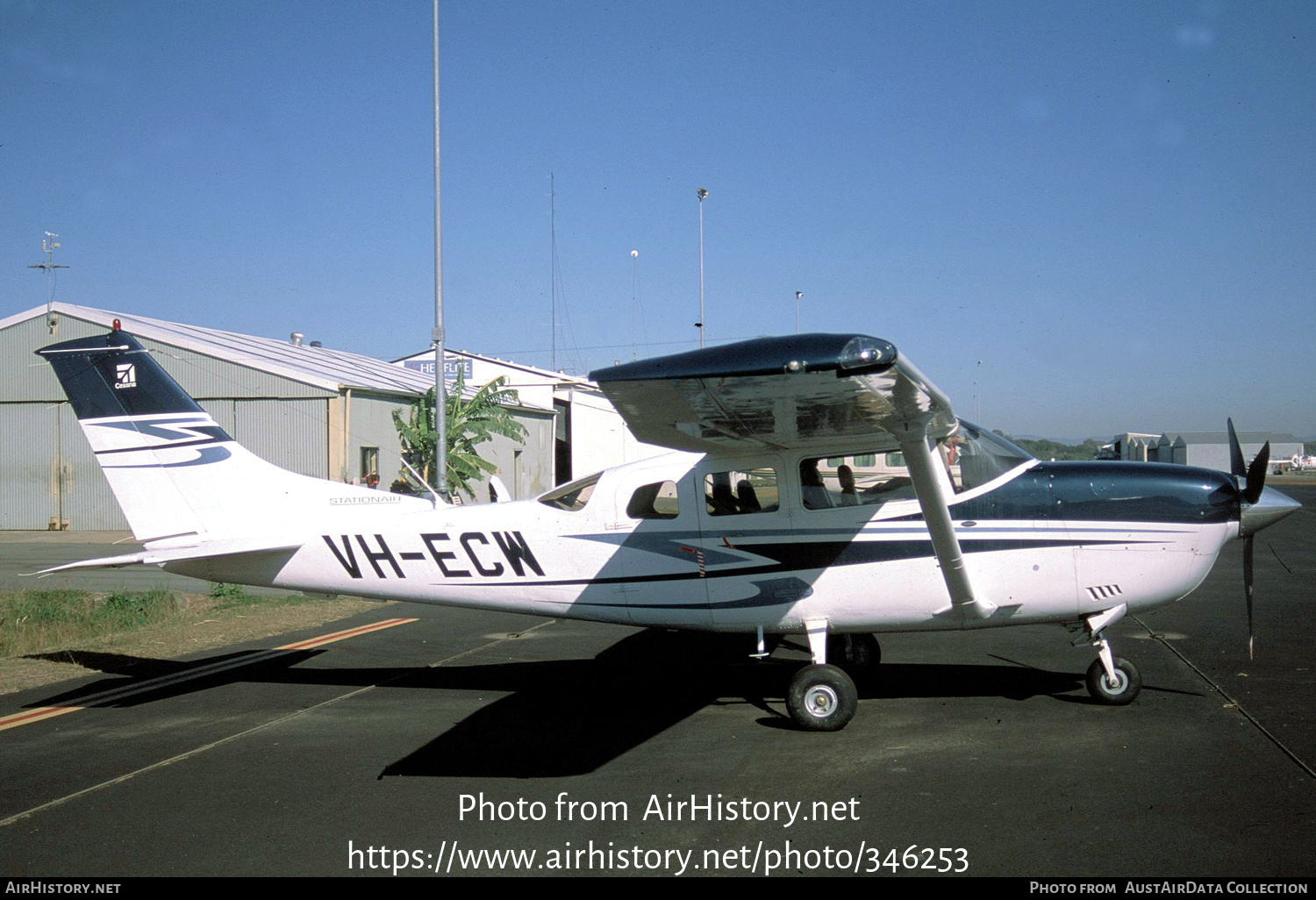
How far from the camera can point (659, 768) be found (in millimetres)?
6141

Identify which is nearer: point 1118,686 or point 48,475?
point 1118,686

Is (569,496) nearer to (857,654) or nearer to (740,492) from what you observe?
(740,492)

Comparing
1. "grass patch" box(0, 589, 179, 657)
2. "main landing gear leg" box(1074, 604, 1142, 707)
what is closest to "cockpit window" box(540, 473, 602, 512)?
"main landing gear leg" box(1074, 604, 1142, 707)

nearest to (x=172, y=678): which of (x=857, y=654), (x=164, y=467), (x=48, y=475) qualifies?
(x=164, y=467)

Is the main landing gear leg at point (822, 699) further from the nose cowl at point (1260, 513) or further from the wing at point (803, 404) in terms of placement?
the nose cowl at point (1260, 513)

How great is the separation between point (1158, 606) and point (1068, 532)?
993 millimetres

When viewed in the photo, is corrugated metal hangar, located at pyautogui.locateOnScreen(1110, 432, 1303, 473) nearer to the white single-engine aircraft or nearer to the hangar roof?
the white single-engine aircraft

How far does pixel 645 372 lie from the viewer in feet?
15.6

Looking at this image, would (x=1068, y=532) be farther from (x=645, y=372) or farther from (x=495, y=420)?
(x=495, y=420)

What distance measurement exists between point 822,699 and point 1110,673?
236 centimetres

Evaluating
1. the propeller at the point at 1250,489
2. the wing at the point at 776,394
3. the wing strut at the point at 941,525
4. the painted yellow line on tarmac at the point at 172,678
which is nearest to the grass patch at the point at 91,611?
the painted yellow line on tarmac at the point at 172,678

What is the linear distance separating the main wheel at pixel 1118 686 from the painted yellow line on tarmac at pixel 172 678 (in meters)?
8.31

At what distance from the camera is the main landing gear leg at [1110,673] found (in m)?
7.30

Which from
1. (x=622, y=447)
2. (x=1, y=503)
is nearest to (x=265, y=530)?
(x=1, y=503)
